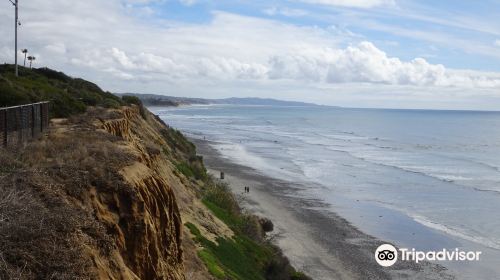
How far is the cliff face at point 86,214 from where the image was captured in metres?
6.62

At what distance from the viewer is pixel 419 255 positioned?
28859 mm

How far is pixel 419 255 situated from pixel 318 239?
5584 millimetres

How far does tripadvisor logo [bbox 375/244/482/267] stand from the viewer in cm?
2778

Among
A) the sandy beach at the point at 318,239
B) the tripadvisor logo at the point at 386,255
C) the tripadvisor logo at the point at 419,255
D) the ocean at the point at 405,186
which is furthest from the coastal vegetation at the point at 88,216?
the ocean at the point at 405,186

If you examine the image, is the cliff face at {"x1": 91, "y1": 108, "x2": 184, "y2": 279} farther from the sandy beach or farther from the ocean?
the ocean

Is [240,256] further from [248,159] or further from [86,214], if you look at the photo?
[248,159]

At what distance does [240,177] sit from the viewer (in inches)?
1994

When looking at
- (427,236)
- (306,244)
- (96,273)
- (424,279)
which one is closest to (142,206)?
(96,273)

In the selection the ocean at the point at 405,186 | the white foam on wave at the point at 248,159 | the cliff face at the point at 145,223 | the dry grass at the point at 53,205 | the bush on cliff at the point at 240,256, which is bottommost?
the white foam on wave at the point at 248,159

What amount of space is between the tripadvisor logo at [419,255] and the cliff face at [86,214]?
15.1 meters

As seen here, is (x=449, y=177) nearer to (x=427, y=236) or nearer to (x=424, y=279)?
(x=427, y=236)

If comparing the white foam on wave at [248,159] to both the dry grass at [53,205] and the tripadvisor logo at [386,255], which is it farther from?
the dry grass at [53,205]

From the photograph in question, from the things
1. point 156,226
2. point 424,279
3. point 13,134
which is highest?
point 13,134

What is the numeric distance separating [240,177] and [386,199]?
548 inches
